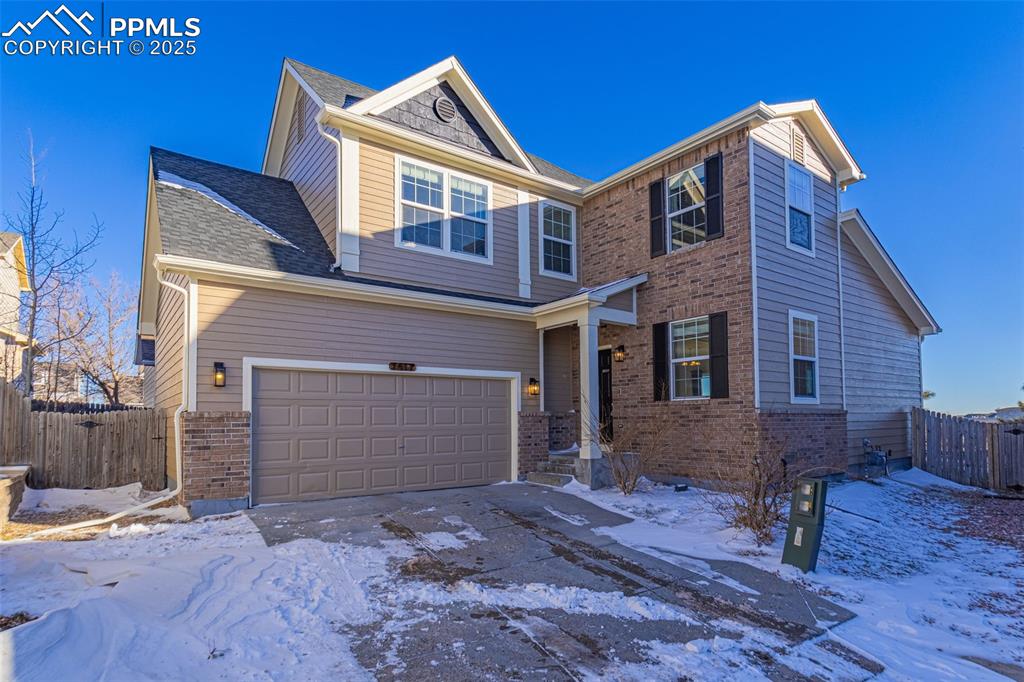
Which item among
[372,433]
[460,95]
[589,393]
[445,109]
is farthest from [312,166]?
[589,393]

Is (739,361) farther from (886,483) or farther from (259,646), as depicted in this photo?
(259,646)

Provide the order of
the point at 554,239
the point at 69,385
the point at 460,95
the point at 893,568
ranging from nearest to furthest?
the point at 893,568, the point at 460,95, the point at 554,239, the point at 69,385

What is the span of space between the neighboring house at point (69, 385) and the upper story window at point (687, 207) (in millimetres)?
19378

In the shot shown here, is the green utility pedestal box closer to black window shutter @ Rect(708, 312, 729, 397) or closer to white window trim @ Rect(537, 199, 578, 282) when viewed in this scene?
black window shutter @ Rect(708, 312, 729, 397)

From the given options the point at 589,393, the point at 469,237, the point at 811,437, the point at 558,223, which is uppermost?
the point at 558,223

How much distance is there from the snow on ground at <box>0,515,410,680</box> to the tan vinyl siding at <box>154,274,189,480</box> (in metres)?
3.24

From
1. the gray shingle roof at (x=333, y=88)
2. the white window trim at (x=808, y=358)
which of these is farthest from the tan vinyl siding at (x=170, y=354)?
the white window trim at (x=808, y=358)

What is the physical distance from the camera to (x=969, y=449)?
11.9 metres

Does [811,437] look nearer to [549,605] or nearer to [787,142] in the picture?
[787,142]

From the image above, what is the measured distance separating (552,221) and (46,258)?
12.6m

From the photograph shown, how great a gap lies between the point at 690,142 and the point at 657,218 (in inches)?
56.4

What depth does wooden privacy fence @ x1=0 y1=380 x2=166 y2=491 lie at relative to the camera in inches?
360

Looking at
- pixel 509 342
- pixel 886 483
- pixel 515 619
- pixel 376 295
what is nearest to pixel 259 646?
pixel 515 619

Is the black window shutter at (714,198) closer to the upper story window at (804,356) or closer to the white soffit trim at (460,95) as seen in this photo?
the upper story window at (804,356)
